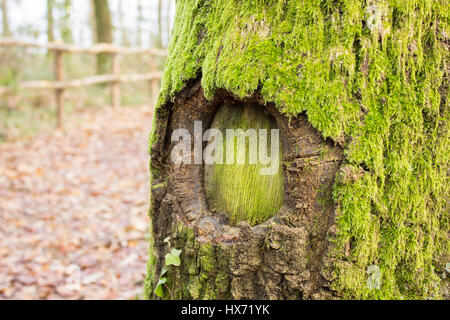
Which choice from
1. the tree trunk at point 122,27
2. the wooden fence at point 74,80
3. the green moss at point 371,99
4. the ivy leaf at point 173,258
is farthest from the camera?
the tree trunk at point 122,27

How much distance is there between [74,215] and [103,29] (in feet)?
28.3

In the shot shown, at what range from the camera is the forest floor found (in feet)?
9.65

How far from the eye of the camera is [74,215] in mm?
4227

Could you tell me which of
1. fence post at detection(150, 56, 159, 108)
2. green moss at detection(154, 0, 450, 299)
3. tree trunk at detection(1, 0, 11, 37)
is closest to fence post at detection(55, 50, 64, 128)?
fence post at detection(150, 56, 159, 108)

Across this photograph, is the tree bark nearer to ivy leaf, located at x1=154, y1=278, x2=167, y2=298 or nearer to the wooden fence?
ivy leaf, located at x1=154, y1=278, x2=167, y2=298

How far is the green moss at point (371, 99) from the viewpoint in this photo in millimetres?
1464

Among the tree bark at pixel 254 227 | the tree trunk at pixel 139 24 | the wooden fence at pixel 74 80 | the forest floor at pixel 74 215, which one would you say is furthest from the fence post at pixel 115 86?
the tree bark at pixel 254 227

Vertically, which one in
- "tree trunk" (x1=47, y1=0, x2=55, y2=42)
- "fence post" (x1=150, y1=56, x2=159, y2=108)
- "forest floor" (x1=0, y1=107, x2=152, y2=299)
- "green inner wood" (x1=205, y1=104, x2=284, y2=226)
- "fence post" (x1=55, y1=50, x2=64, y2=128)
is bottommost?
"forest floor" (x1=0, y1=107, x2=152, y2=299)

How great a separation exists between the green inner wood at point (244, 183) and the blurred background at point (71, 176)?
1.39 metres

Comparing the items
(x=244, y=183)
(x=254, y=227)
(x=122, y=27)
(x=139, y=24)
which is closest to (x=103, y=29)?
(x=139, y=24)

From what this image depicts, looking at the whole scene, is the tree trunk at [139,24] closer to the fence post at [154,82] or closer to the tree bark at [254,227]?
the fence post at [154,82]

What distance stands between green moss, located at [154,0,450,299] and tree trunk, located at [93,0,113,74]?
1017 cm
